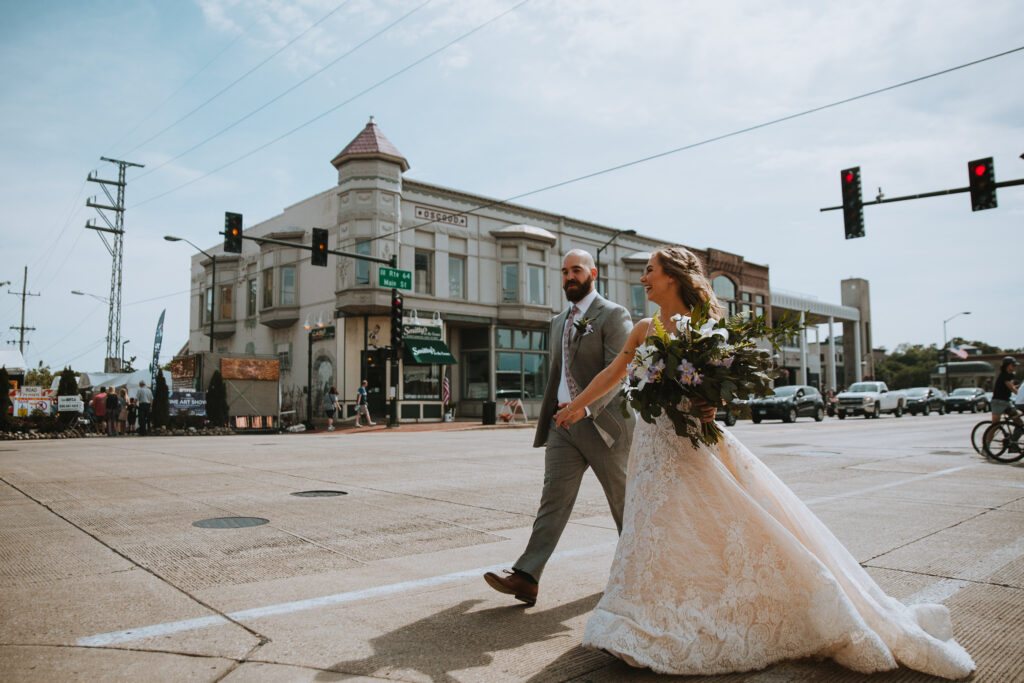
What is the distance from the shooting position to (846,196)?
1711 centimetres

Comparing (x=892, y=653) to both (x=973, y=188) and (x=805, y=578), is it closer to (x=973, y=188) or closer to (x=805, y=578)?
(x=805, y=578)

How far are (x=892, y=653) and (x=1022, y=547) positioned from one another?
3241mm

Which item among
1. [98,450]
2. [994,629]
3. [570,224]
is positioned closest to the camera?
[994,629]

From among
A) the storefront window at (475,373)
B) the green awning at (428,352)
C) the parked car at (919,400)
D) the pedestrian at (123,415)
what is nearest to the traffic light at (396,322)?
the green awning at (428,352)

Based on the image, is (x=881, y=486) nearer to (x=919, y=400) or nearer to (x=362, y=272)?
(x=362, y=272)

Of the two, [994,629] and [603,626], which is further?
[994,629]

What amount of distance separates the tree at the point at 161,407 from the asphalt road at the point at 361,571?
1616 cm

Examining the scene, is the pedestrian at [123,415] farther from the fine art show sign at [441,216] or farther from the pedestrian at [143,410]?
the fine art show sign at [441,216]

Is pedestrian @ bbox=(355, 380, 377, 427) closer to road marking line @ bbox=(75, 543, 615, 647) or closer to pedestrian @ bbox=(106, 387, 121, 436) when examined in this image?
pedestrian @ bbox=(106, 387, 121, 436)

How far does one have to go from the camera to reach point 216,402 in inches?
995

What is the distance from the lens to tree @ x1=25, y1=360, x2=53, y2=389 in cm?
5865

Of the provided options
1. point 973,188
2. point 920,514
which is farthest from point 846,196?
point 920,514

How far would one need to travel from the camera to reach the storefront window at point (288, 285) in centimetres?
3238

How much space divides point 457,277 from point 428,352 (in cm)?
420
